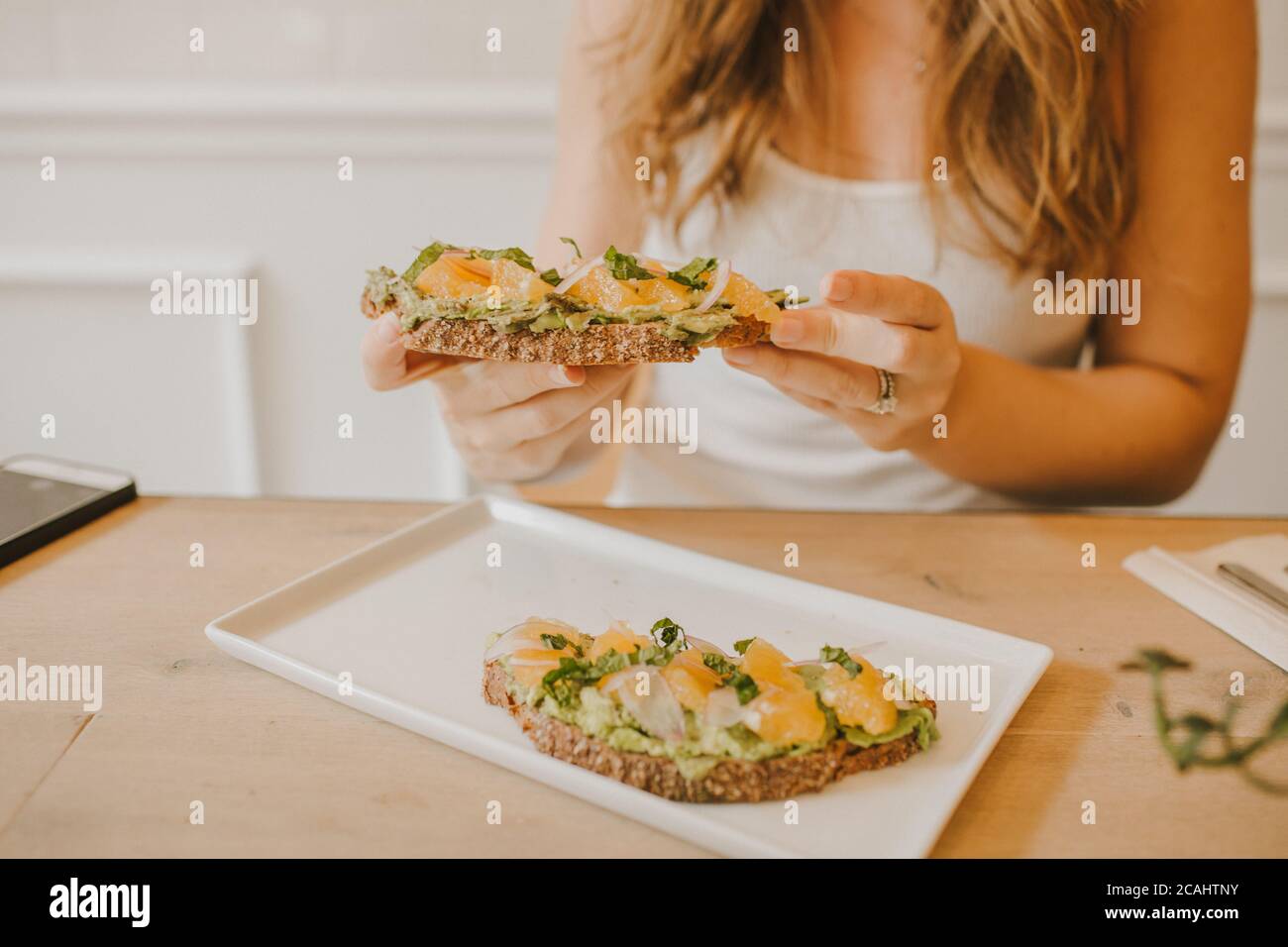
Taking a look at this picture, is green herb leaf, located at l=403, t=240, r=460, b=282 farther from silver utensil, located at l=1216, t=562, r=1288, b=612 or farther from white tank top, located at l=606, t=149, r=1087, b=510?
silver utensil, located at l=1216, t=562, r=1288, b=612

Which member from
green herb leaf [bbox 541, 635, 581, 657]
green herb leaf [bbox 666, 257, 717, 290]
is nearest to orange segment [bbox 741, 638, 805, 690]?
green herb leaf [bbox 541, 635, 581, 657]

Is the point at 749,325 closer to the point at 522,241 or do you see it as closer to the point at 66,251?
the point at 522,241

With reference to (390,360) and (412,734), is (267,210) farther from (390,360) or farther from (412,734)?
(412,734)

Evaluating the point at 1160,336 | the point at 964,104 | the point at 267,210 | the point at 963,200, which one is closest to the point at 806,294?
the point at 963,200

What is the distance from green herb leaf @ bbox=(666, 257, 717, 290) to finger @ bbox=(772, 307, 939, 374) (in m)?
0.12

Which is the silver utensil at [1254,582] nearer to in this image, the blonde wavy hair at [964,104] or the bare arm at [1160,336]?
the bare arm at [1160,336]

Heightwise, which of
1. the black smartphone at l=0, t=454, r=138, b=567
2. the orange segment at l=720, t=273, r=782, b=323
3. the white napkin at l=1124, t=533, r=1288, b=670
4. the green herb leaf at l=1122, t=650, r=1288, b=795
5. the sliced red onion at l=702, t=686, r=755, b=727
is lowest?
the green herb leaf at l=1122, t=650, r=1288, b=795

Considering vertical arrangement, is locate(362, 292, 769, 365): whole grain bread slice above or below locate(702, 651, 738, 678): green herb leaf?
above

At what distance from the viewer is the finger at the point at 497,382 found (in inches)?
49.9

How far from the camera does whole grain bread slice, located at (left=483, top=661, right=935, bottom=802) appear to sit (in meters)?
0.85

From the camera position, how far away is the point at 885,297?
1.18 m

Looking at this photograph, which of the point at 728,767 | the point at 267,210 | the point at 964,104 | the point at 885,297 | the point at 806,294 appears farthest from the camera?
the point at 267,210

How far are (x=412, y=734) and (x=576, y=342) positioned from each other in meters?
0.49
